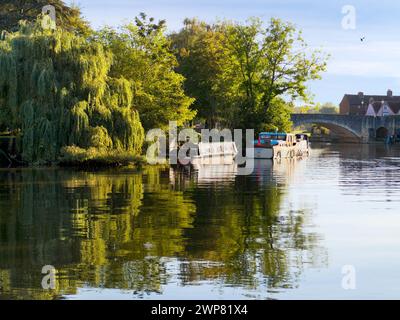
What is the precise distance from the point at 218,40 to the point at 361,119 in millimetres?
60233

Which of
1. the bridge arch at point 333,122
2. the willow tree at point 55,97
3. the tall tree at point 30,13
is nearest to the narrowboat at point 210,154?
the willow tree at point 55,97

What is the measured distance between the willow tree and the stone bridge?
84611 millimetres

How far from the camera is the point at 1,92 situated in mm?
43188

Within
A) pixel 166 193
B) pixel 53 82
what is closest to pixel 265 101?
→ pixel 53 82

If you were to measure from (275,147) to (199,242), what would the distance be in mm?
46730

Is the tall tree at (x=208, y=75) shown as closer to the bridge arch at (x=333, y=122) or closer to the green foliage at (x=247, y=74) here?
the green foliage at (x=247, y=74)

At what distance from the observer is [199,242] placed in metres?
16.1

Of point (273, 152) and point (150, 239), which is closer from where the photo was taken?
point (150, 239)

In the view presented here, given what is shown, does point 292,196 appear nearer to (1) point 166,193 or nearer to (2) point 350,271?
(1) point 166,193

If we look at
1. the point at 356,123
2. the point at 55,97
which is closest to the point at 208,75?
the point at 55,97

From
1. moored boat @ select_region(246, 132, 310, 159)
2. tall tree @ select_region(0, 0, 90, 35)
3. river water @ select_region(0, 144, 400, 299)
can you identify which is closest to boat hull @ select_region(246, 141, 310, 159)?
moored boat @ select_region(246, 132, 310, 159)

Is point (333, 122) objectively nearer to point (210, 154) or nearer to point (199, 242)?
point (210, 154)

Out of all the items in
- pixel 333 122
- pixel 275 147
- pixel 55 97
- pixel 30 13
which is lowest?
pixel 275 147
